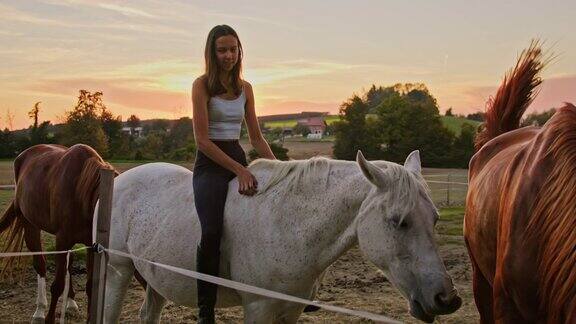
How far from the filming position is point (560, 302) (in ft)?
7.26

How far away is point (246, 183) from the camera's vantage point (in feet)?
10.8

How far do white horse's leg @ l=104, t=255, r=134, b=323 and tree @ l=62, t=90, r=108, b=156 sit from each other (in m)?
43.3

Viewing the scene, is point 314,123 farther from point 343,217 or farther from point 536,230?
point 536,230

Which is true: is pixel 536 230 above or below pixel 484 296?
above

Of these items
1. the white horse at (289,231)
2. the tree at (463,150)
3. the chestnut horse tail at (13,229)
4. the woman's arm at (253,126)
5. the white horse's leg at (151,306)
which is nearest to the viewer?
the white horse at (289,231)

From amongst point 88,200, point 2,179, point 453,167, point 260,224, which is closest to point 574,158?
point 260,224

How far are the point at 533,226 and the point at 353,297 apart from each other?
462 cm

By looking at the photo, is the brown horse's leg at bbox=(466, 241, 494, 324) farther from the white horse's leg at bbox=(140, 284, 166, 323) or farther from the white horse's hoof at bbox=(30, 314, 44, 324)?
the white horse's hoof at bbox=(30, 314, 44, 324)

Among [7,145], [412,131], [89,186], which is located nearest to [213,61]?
[89,186]

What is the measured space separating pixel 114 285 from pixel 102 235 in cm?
38

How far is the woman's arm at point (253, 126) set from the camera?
3637 millimetres

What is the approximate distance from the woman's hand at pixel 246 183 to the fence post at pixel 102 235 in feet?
3.17

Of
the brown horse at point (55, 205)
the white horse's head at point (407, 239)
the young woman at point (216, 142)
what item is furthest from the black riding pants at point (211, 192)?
the brown horse at point (55, 205)

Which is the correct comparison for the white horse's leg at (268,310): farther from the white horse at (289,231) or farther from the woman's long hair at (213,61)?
the woman's long hair at (213,61)
